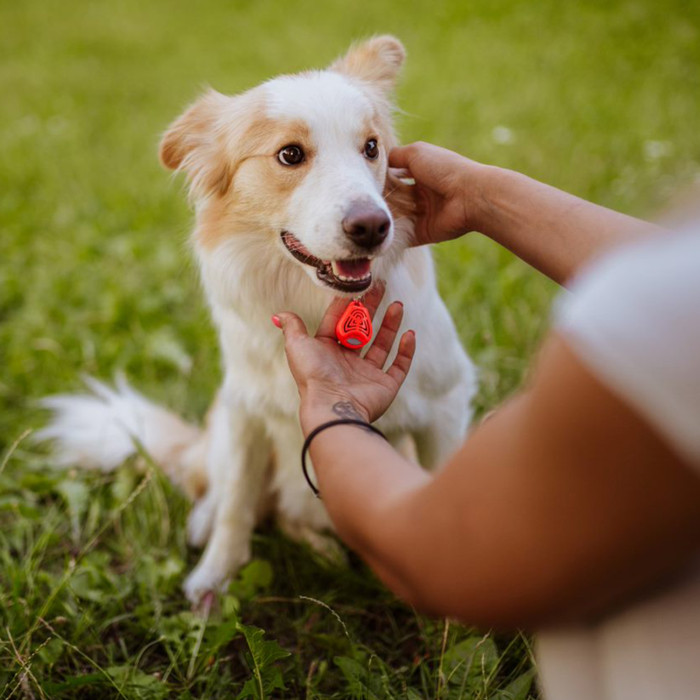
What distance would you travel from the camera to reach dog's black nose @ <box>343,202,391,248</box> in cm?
173

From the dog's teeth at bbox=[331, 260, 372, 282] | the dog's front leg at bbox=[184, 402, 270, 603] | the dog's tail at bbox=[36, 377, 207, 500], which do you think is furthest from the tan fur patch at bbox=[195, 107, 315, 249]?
the dog's tail at bbox=[36, 377, 207, 500]

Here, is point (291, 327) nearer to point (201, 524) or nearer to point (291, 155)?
point (291, 155)

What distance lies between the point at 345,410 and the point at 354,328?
444 mm

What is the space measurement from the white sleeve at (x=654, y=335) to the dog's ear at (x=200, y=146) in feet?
5.60

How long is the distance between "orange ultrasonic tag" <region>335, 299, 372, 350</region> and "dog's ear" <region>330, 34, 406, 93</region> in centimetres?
94

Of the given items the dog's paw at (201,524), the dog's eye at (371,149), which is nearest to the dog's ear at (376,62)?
the dog's eye at (371,149)

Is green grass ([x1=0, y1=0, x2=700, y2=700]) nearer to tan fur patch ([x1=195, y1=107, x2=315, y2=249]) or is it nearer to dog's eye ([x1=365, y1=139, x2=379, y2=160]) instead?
tan fur patch ([x1=195, y1=107, x2=315, y2=249])

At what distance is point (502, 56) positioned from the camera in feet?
22.0

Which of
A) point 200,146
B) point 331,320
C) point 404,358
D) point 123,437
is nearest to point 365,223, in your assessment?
point 331,320

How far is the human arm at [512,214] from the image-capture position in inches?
59.1

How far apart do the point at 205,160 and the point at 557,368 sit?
5.87 ft

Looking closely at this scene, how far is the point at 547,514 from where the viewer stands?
787 millimetres

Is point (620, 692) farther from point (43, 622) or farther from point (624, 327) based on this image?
point (43, 622)

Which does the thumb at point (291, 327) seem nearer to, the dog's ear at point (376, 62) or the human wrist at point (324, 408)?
the human wrist at point (324, 408)
